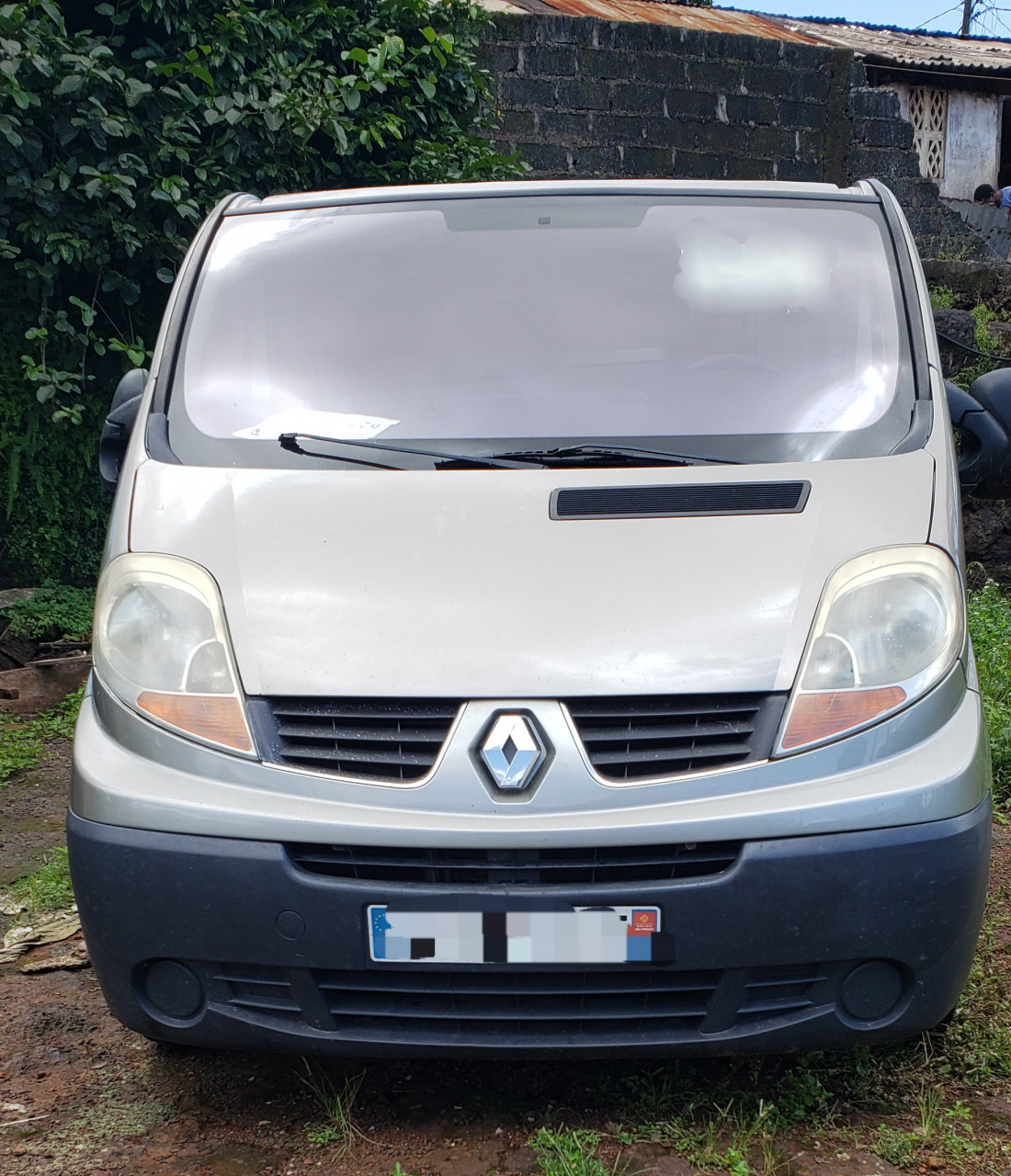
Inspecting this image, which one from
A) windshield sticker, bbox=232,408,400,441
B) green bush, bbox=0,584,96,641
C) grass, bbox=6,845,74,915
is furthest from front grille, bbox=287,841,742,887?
green bush, bbox=0,584,96,641

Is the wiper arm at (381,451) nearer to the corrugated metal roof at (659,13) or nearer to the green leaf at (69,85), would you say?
the green leaf at (69,85)

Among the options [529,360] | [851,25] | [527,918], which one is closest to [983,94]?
[851,25]

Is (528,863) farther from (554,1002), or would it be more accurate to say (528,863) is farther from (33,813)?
(33,813)

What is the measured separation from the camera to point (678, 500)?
2.49 metres

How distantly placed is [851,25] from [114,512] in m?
20.9

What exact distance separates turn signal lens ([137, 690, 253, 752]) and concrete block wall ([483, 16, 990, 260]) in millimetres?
6679

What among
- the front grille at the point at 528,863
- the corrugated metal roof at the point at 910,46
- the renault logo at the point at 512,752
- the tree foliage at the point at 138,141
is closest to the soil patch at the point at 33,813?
the tree foliage at the point at 138,141

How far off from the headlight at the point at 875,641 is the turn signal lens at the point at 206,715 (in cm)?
93

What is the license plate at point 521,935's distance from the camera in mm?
2104

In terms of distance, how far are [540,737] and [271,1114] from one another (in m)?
0.99

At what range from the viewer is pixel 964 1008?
285 centimetres

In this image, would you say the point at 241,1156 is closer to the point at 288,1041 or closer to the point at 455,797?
the point at 288,1041

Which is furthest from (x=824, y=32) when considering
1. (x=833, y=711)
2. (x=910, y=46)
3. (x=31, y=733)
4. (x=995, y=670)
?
(x=833, y=711)

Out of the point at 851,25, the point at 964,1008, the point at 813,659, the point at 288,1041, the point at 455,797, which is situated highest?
the point at 851,25
